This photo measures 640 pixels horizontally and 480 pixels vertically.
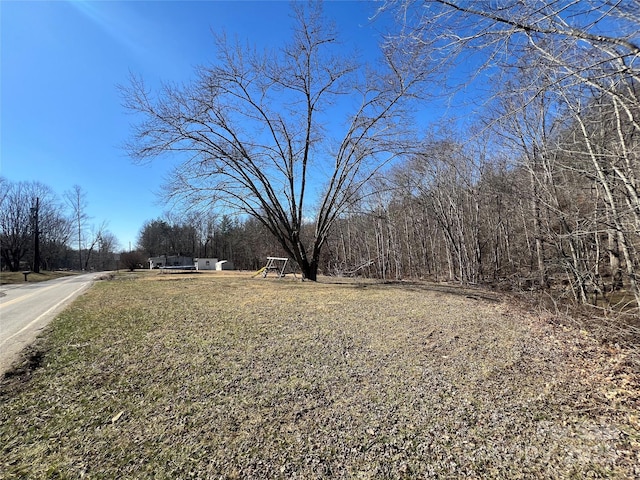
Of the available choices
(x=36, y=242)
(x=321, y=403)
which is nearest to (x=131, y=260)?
(x=36, y=242)

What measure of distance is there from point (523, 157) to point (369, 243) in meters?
18.5

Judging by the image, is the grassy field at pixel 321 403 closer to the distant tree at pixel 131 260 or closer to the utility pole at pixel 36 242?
the distant tree at pixel 131 260

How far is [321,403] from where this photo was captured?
3.03 meters

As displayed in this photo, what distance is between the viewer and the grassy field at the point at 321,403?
2.27 m

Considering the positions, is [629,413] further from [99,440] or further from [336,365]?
[99,440]

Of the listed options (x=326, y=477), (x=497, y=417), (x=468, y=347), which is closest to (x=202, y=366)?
(x=326, y=477)

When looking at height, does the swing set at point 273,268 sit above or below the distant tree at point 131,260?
below

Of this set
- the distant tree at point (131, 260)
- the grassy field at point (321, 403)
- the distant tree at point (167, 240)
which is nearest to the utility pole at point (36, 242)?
the distant tree at point (131, 260)

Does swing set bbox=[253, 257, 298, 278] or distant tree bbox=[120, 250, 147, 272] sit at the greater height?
distant tree bbox=[120, 250, 147, 272]

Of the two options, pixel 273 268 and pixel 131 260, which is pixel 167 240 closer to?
pixel 131 260

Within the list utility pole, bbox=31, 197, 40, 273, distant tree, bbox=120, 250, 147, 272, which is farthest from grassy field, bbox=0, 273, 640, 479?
utility pole, bbox=31, 197, 40, 273

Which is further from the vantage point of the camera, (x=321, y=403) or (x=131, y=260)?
(x=131, y=260)

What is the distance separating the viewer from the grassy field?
7.45 ft

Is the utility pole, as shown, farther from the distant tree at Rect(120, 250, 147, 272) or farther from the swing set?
the swing set
